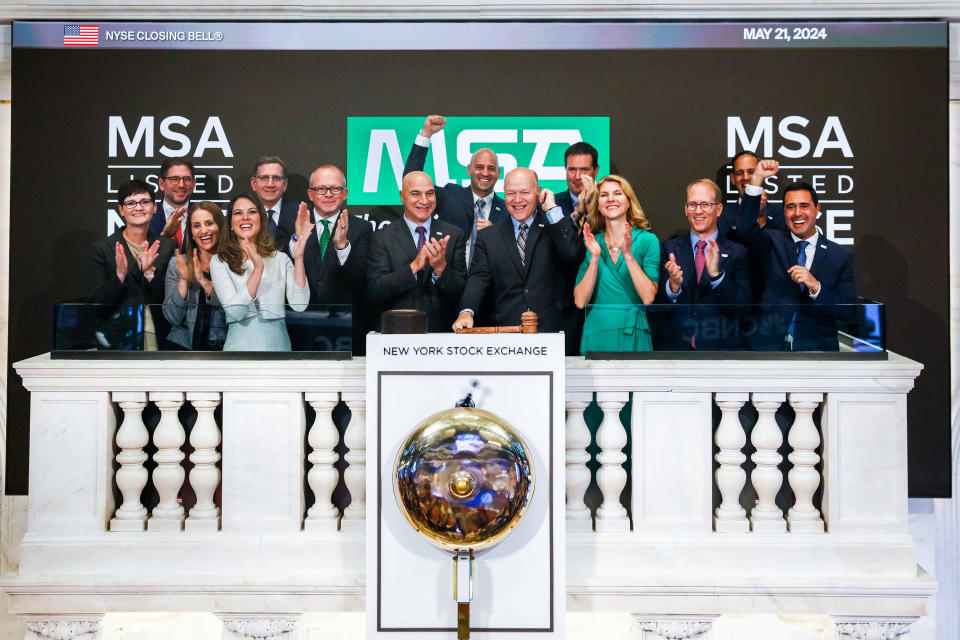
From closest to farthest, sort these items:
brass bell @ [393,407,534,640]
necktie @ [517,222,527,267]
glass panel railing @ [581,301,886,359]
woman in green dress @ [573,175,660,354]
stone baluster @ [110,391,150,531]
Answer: brass bell @ [393,407,534,640], glass panel railing @ [581,301,886,359], stone baluster @ [110,391,150,531], woman in green dress @ [573,175,660,354], necktie @ [517,222,527,267]

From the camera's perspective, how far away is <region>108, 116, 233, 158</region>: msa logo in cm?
493

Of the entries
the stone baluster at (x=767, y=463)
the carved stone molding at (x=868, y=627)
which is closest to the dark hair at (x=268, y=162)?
the stone baluster at (x=767, y=463)

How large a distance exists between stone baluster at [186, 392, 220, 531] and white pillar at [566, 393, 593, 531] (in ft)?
4.43

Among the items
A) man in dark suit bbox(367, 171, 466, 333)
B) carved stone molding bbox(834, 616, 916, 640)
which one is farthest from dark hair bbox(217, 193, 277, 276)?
carved stone molding bbox(834, 616, 916, 640)

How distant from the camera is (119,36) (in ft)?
16.1

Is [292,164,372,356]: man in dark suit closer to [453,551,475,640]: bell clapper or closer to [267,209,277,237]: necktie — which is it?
[267,209,277,237]: necktie

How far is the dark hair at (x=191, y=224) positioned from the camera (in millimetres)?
4922

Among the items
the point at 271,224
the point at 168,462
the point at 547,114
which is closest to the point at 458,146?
the point at 547,114

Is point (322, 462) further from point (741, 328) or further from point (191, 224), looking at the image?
point (191, 224)

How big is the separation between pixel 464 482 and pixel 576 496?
0.63 meters

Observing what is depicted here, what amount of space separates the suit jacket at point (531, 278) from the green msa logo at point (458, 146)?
324mm

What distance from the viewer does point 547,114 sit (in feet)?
16.0

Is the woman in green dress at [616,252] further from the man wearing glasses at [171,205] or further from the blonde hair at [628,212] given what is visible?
the man wearing glasses at [171,205]

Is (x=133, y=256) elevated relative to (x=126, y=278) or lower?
elevated
